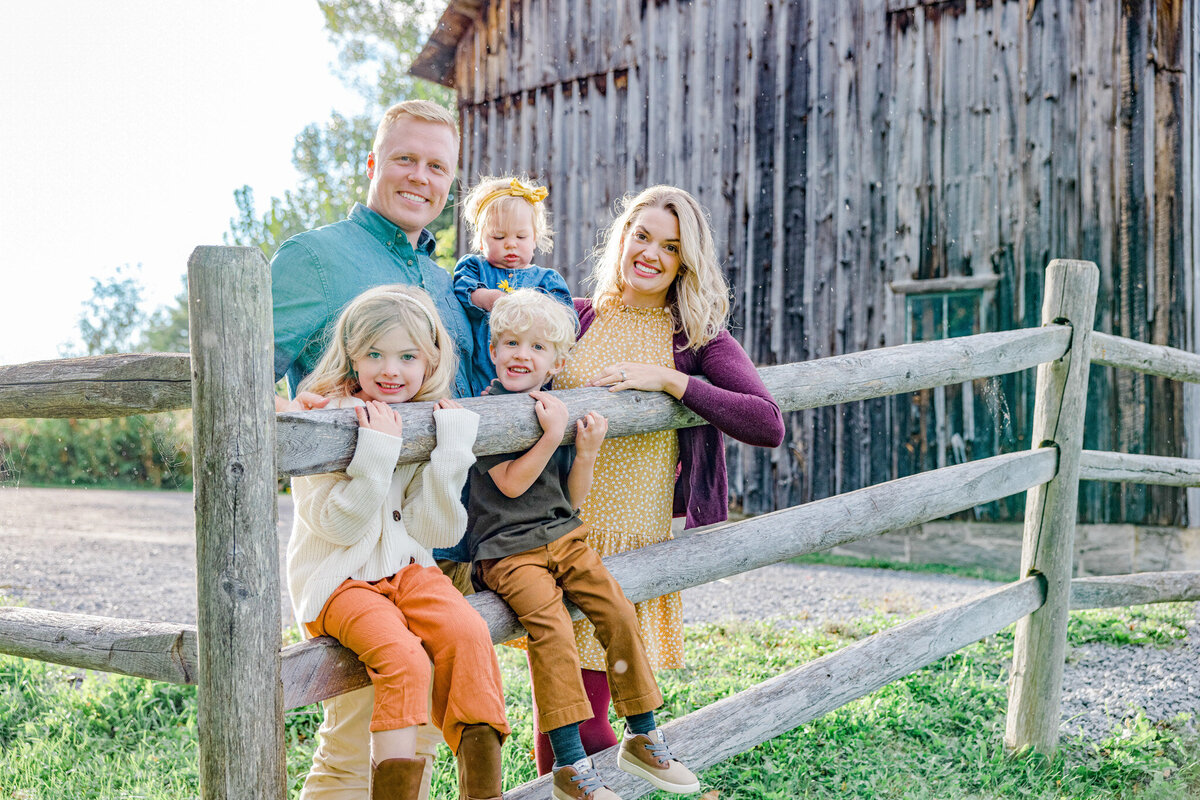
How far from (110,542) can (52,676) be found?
17.3ft

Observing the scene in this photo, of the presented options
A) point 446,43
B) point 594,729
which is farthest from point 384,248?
point 446,43

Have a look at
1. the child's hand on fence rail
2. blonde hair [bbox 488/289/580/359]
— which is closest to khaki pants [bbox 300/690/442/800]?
the child's hand on fence rail

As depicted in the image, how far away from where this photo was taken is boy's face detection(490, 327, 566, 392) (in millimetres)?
2555

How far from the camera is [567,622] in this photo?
2398 mm

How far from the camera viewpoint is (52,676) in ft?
16.9

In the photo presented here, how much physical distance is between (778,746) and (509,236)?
8.22 ft

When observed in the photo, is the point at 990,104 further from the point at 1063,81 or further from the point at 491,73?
the point at 491,73

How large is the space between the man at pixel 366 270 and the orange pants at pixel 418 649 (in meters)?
0.43

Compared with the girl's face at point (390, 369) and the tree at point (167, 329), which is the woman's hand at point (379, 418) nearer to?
the girl's face at point (390, 369)

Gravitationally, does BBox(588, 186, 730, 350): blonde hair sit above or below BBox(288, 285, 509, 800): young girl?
above

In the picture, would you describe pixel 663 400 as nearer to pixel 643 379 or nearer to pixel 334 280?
pixel 643 379

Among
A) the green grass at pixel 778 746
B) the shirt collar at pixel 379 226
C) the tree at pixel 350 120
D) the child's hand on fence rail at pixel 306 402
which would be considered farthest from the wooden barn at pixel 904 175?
the tree at pixel 350 120

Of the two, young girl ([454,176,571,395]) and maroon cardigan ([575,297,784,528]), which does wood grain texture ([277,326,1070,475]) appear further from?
young girl ([454,176,571,395])

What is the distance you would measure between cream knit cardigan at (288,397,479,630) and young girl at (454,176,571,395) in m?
0.85
